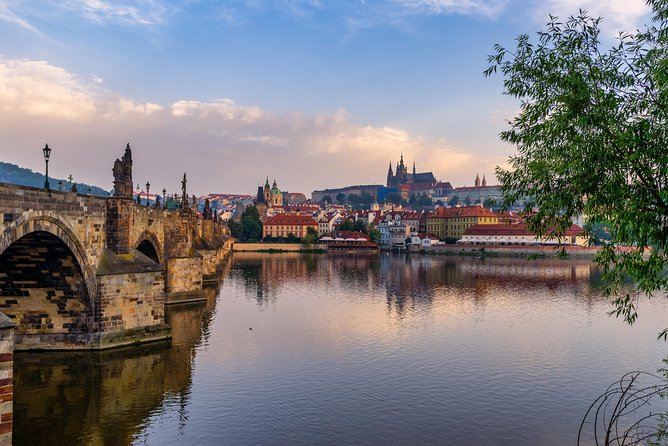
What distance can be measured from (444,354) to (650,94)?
17803 millimetres

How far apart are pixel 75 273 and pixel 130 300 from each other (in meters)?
2.85

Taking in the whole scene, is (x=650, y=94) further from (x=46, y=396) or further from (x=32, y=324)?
(x=32, y=324)

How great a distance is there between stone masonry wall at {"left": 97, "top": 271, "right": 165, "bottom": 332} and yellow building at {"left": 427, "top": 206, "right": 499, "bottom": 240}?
129m

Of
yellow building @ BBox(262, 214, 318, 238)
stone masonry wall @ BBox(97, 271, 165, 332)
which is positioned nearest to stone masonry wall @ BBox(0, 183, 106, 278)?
stone masonry wall @ BBox(97, 271, 165, 332)

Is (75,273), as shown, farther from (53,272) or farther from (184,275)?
(184,275)

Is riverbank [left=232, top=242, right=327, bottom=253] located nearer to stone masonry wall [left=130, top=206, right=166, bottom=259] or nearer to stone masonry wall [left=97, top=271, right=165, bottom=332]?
stone masonry wall [left=130, top=206, right=166, bottom=259]

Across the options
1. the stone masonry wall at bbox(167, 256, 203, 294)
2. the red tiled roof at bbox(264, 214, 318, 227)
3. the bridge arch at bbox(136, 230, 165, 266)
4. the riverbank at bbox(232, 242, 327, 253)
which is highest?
the red tiled roof at bbox(264, 214, 318, 227)

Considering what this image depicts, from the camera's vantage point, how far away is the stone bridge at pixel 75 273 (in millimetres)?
19891

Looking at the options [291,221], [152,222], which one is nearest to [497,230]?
[291,221]

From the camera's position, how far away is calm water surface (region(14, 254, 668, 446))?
1603 centimetres

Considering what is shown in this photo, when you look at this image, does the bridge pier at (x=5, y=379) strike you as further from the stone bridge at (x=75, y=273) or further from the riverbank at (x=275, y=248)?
the riverbank at (x=275, y=248)

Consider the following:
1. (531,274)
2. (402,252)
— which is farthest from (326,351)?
(402,252)

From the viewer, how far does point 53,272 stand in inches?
884

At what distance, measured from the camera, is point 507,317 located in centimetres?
3756
